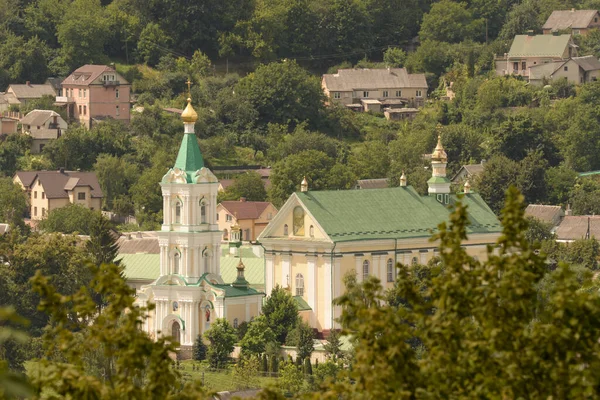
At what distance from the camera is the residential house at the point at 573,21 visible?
398ft

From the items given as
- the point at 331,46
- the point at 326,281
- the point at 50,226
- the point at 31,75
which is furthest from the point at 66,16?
the point at 326,281

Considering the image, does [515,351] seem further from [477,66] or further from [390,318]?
[477,66]

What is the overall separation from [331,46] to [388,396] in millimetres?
98339

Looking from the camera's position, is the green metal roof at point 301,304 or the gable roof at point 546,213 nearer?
the green metal roof at point 301,304

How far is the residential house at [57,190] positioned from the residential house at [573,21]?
36491 millimetres

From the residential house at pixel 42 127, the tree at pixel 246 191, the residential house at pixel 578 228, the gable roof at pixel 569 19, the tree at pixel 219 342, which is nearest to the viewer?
the tree at pixel 219 342

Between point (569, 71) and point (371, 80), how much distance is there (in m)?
9.73

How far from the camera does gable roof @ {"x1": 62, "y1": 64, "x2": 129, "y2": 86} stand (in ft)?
344

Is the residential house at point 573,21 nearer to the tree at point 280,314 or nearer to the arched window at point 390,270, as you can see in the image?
the arched window at point 390,270

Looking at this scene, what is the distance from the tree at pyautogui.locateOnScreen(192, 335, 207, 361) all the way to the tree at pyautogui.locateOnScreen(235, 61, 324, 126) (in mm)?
41119

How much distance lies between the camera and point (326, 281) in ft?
222

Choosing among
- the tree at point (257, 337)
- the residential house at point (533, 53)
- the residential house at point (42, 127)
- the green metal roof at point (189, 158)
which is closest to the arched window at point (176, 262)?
the green metal roof at point (189, 158)

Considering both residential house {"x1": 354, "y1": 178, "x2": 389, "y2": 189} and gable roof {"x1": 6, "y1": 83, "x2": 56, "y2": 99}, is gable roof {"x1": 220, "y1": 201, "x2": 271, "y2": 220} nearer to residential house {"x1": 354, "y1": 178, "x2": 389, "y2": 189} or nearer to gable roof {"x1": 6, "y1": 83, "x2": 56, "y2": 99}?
residential house {"x1": 354, "y1": 178, "x2": 389, "y2": 189}

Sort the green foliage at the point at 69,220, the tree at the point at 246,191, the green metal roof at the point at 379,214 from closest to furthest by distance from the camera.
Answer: the green metal roof at the point at 379,214 < the green foliage at the point at 69,220 < the tree at the point at 246,191
